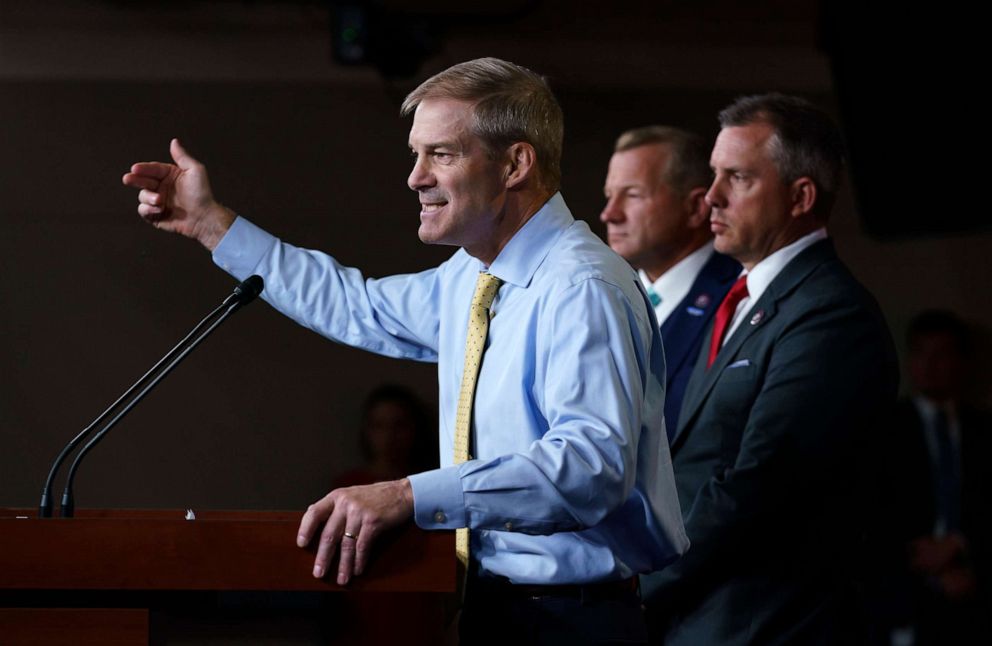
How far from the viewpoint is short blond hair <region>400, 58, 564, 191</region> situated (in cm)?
→ 182

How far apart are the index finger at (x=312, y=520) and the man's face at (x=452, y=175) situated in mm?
527

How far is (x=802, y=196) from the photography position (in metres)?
2.68

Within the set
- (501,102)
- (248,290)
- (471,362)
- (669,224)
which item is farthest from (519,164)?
(669,224)

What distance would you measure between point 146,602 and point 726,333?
A: 5.18 ft

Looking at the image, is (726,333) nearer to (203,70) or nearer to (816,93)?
(816,93)

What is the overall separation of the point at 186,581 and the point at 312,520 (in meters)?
0.14

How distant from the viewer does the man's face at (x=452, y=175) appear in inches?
71.2

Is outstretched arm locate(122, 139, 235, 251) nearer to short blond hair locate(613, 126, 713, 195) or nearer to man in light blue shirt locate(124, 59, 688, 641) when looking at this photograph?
man in light blue shirt locate(124, 59, 688, 641)

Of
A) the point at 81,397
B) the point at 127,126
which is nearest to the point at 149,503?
the point at 81,397

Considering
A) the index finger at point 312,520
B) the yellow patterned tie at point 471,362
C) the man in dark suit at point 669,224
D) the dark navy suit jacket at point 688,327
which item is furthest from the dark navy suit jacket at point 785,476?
the index finger at point 312,520

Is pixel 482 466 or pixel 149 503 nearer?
pixel 482 466

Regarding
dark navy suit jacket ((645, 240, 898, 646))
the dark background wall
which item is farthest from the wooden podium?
the dark background wall

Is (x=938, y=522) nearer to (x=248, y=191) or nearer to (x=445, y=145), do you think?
(x=248, y=191)

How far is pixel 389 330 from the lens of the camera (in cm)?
214
